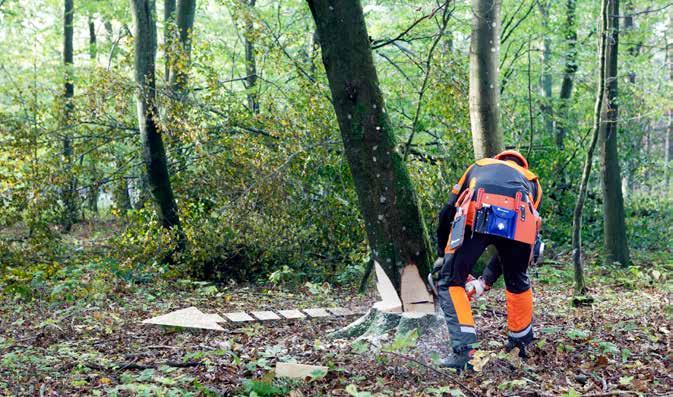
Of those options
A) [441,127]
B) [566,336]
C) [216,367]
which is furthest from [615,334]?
[441,127]

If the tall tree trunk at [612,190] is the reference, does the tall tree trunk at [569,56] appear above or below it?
above

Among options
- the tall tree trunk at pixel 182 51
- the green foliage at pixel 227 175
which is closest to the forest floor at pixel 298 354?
the green foliage at pixel 227 175

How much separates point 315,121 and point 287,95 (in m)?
0.83

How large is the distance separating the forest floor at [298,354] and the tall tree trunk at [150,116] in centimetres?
245

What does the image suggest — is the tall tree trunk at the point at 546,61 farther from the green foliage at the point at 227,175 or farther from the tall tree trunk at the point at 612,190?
the green foliage at the point at 227,175

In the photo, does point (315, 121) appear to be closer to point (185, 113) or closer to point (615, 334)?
point (185, 113)

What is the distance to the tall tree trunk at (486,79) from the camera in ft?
24.3

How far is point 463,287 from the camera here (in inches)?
193

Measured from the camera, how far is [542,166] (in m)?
12.1

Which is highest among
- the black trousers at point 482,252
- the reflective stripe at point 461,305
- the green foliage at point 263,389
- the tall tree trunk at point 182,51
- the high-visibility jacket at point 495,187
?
the tall tree trunk at point 182,51

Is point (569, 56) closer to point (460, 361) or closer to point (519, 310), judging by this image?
point (519, 310)

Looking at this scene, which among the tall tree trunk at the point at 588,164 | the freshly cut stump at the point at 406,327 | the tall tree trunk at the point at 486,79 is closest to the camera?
the freshly cut stump at the point at 406,327

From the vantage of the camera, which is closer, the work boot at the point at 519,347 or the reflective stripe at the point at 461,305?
the reflective stripe at the point at 461,305

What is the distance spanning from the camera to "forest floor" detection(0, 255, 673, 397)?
4277 mm
